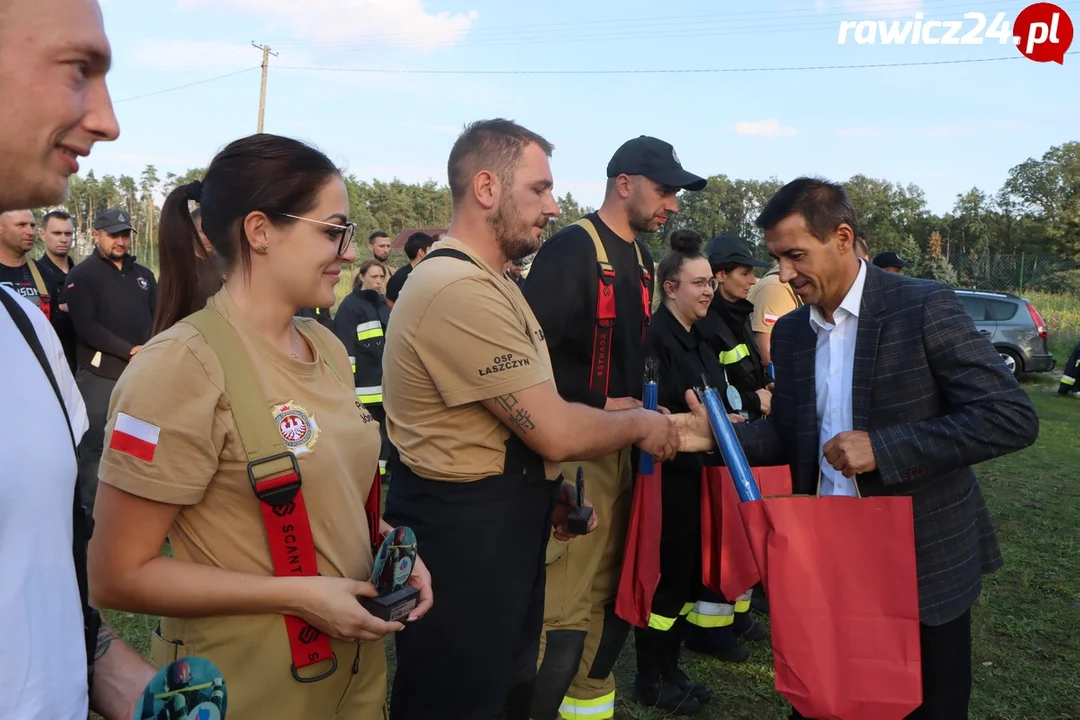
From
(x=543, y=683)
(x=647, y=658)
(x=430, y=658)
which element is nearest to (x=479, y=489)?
(x=430, y=658)

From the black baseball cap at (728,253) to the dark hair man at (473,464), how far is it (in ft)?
9.99

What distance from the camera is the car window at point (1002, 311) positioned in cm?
1630

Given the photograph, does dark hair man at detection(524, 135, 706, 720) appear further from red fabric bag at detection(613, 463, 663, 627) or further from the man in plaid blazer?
the man in plaid blazer

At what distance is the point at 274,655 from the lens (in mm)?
1696

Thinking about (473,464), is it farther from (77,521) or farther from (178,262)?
(77,521)

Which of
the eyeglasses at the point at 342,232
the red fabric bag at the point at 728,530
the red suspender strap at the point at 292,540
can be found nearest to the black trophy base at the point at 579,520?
the red fabric bag at the point at 728,530

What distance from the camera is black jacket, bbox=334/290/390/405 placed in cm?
775

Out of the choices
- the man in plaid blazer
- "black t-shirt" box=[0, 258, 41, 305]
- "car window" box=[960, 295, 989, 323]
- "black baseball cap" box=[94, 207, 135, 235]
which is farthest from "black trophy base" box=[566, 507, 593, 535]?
"car window" box=[960, 295, 989, 323]

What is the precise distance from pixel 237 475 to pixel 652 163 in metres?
2.81

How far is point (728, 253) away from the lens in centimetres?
535

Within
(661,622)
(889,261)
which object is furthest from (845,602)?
(889,261)

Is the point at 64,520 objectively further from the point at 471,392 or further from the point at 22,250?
the point at 22,250

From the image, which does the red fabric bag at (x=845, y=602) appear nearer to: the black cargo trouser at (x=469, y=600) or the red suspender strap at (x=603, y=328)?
the black cargo trouser at (x=469, y=600)

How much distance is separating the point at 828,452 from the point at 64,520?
6.90ft
